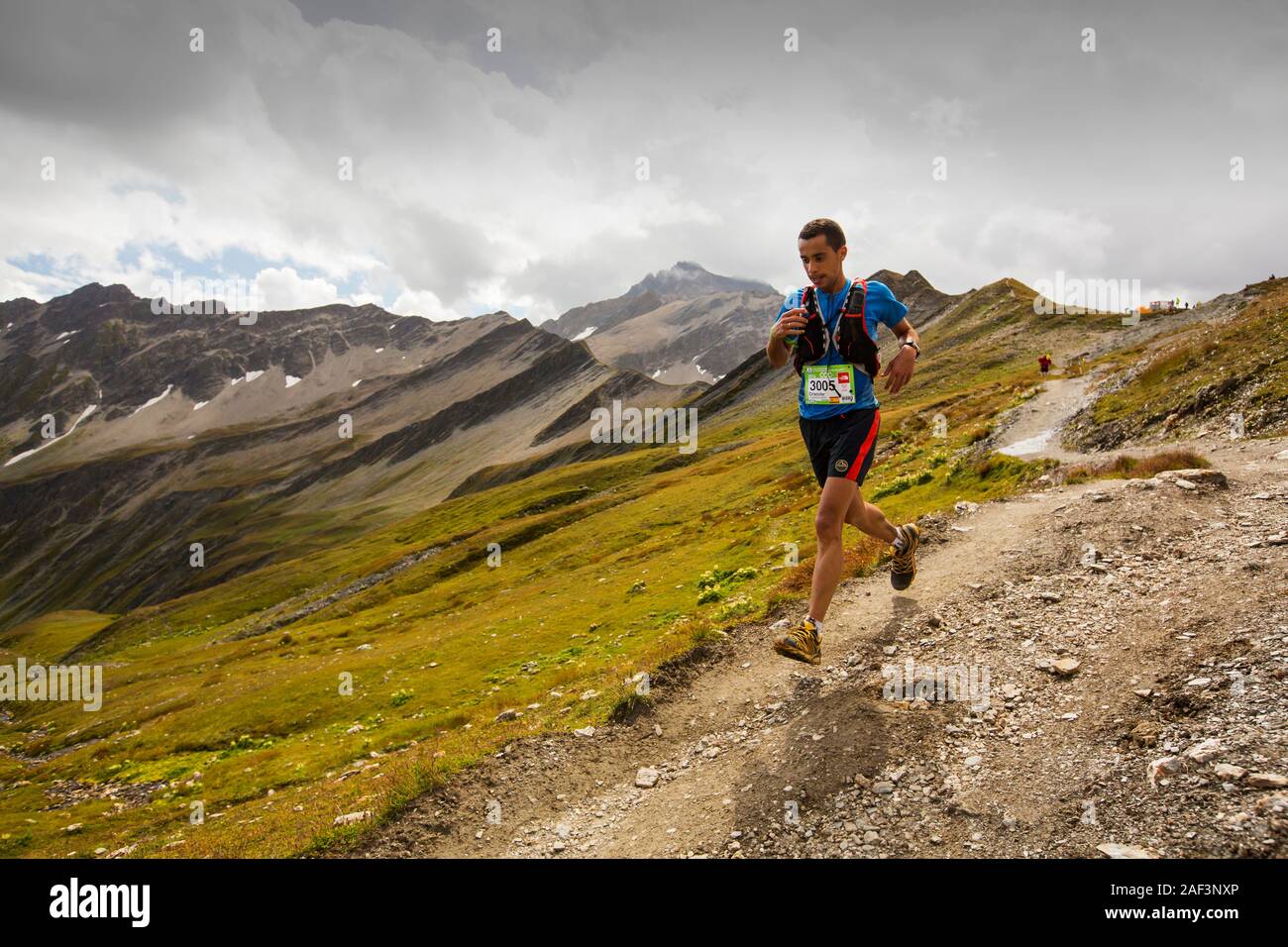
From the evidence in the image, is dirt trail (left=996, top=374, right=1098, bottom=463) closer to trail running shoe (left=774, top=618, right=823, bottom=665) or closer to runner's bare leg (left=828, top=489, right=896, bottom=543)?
runner's bare leg (left=828, top=489, right=896, bottom=543)

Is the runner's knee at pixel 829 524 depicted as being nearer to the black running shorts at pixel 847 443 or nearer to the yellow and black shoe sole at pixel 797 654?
the black running shorts at pixel 847 443

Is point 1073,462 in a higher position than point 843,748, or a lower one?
higher

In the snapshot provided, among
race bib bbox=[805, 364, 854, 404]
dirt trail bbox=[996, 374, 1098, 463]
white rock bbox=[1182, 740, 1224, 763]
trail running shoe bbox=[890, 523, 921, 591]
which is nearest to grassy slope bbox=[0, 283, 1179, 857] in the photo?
dirt trail bbox=[996, 374, 1098, 463]

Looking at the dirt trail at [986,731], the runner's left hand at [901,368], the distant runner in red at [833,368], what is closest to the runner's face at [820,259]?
the distant runner in red at [833,368]

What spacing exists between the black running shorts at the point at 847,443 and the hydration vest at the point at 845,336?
60cm

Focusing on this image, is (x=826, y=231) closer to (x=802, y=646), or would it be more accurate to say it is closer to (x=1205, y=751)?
(x=802, y=646)

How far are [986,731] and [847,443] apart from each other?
3576mm

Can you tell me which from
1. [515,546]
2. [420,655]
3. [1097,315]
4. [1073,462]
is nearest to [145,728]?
[420,655]

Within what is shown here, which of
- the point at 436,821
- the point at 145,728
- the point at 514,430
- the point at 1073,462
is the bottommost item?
the point at 145,728

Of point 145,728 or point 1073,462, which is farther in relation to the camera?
point 145,728

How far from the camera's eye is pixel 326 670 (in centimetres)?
3303

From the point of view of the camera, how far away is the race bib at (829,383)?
321 inches
